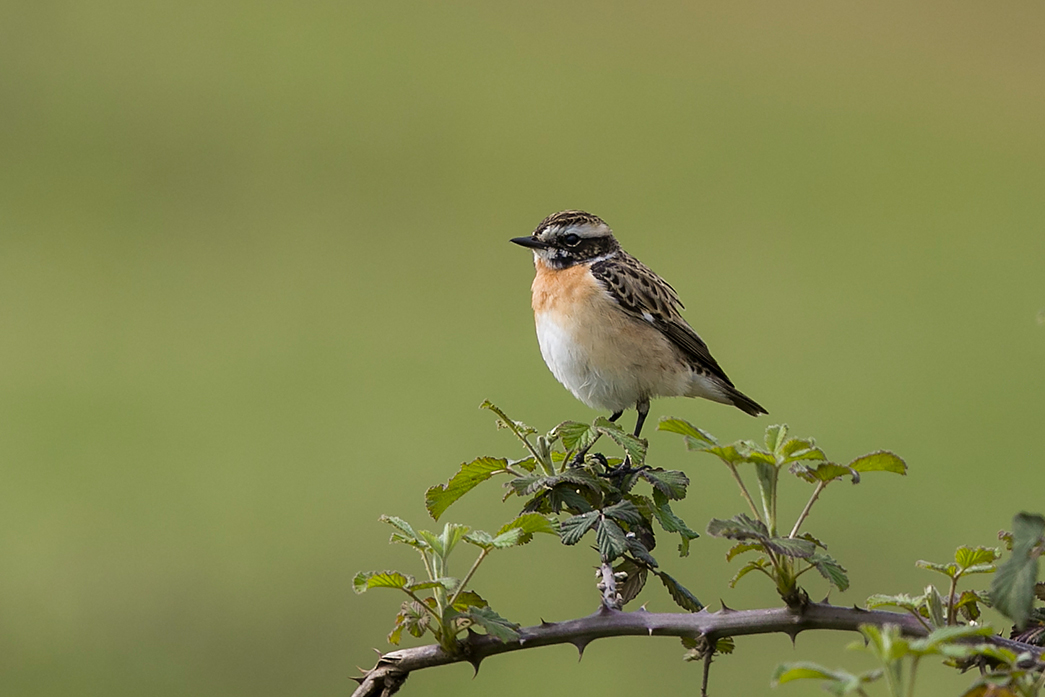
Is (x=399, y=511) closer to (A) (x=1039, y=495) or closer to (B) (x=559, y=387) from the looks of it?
(B) (x=559, y=387)

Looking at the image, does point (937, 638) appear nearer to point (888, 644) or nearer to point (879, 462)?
point (888, 644)

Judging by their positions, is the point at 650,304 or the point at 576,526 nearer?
the point at 576,526

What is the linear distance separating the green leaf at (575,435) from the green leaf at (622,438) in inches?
1.7

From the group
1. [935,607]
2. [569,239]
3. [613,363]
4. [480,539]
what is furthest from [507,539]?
[569,239]

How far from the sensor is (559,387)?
1450 centimetres

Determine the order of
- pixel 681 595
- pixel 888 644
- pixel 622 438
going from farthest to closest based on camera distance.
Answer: pixel 622 438
pixel 681 595
pixel 888 644

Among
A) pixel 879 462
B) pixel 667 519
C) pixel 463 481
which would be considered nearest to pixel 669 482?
pixel 667 519

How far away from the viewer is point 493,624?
6.32 feet

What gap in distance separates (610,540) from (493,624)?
31 centimetres

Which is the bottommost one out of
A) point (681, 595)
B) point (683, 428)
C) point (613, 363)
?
point (681, 595)

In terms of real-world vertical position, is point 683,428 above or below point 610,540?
above

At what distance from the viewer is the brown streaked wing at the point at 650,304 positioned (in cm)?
494

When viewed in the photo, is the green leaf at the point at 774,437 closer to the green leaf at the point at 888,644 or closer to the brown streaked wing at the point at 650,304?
the green leaf at the point at 888,644

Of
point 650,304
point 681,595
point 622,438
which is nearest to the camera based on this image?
point 681,595
